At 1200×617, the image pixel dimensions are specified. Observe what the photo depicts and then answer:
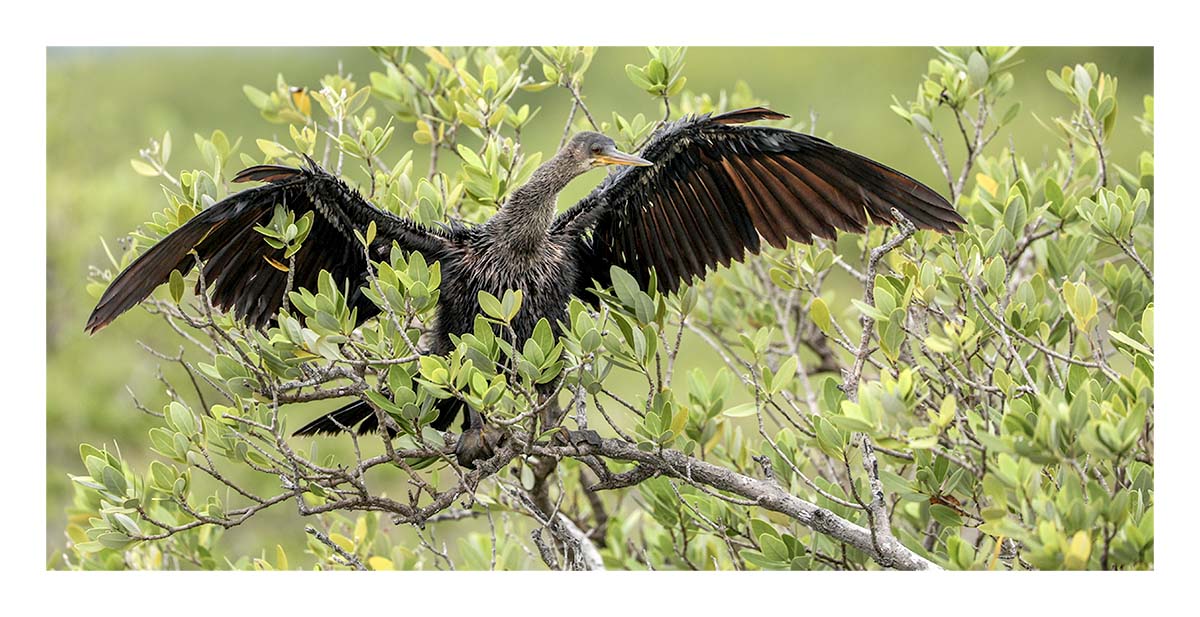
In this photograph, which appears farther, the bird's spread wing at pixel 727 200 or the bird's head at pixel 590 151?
the bird's head at pixel 590 151

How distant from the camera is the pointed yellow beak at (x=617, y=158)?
2.89 meters

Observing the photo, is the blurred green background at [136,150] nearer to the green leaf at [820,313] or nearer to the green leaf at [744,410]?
the green leaf at [820,313]

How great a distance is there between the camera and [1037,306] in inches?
106

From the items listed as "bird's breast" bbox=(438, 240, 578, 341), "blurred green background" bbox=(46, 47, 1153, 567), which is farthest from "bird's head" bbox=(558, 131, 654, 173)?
"blurred green background" bbox=(46, 47, 1153, 567)

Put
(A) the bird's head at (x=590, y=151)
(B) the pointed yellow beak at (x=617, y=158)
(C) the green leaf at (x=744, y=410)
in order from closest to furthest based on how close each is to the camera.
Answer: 1. (C) the green leaf at (x=744, y=410)
2. (B) the pointed yellow beak at (x=617, y=158)
3. (A) the bird's head at (x=590, y=151)

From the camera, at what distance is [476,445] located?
2.92 m

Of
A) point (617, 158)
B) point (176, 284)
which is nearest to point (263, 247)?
point (176, 284)

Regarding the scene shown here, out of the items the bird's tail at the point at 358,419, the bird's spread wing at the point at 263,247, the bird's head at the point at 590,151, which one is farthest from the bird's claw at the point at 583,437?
the bird's head at the point at 590,151

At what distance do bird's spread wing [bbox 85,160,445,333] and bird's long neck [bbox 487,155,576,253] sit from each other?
0.19 metres

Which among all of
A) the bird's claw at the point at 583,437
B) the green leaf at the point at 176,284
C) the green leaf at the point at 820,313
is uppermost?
the green leaf at the point at 176,284

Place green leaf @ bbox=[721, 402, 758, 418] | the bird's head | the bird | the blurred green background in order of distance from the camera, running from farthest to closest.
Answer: the blurred green background < the bird's head < the bird < green leaf @ bbox=[721, 402, 758, 418]

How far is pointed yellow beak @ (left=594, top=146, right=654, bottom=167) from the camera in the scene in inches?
114

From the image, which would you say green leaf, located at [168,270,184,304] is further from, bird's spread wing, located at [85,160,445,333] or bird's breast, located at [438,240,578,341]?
bird's breast, located at [438,240,578,341]

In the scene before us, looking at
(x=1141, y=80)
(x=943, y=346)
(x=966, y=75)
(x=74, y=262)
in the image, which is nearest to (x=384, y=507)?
(x=943, y=346)
